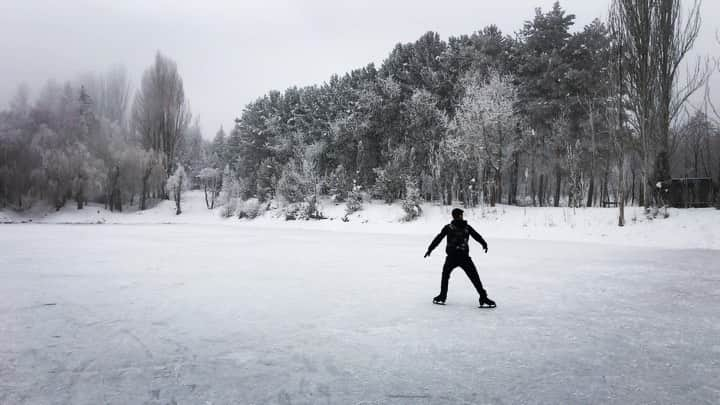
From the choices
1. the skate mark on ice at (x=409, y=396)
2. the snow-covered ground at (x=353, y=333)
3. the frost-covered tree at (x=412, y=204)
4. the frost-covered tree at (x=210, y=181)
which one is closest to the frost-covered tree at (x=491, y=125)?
the frost-covered tree at (x=412, y=204)

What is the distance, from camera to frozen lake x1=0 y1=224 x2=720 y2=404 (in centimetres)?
348

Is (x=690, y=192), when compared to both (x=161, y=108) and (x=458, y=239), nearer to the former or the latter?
(x=458, y=239)

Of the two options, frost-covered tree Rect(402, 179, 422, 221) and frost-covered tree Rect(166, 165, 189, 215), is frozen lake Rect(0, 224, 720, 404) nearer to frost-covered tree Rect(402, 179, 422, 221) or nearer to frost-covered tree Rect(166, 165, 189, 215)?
frost-covered tree Rect(402, 179, 422, 221)

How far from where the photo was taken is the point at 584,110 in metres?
28.2

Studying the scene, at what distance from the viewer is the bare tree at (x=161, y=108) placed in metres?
50.1

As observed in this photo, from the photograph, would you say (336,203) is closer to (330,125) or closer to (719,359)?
(330,125)

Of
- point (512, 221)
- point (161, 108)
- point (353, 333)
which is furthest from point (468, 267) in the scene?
point (161, 108)

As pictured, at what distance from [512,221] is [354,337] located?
783 inches

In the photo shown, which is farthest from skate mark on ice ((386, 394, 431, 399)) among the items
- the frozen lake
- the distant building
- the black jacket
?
the distant building

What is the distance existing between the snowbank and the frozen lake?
7.58m

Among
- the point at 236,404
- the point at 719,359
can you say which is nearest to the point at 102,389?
the point at 236,404

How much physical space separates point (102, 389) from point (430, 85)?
34842 mm

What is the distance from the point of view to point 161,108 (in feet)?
166

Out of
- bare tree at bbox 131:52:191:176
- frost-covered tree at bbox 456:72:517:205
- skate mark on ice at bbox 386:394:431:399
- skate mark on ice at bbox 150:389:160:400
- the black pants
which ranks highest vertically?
bare tree at bbox 131:52:191:176
